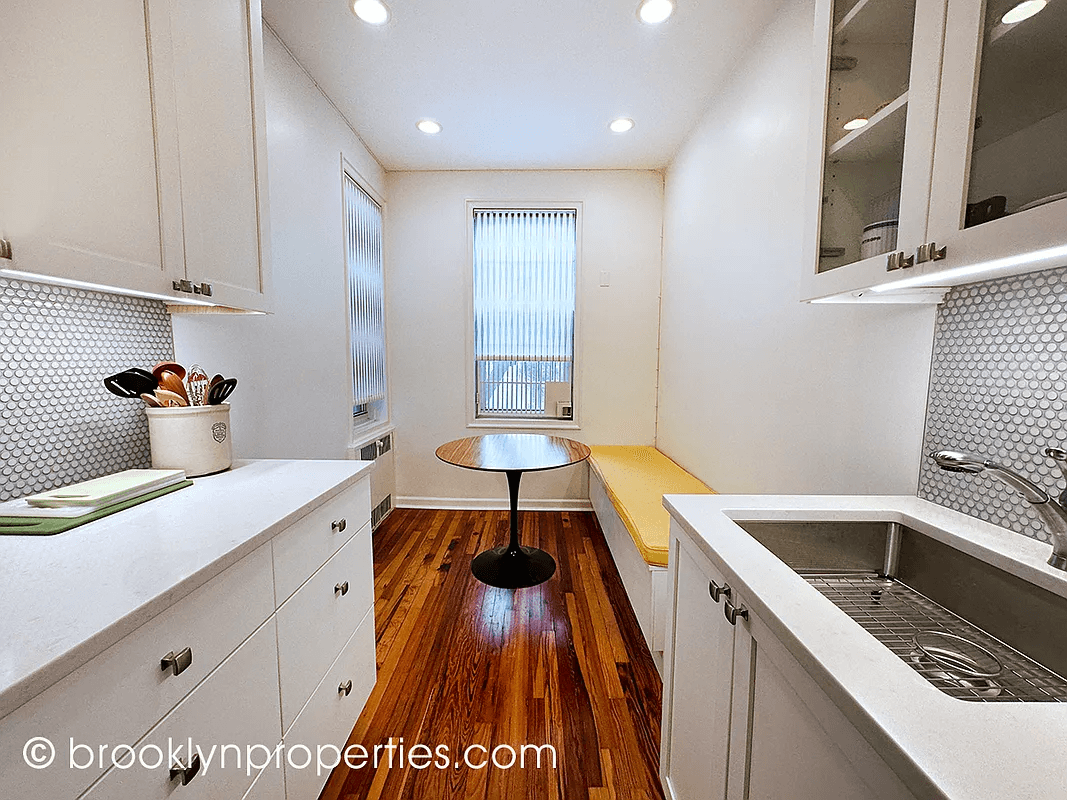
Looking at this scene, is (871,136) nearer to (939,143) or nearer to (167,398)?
(939,143)

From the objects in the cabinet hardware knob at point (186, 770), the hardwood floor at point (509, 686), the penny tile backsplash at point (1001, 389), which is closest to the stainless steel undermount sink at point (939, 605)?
the penny tile backsplash at point (1001, 389)

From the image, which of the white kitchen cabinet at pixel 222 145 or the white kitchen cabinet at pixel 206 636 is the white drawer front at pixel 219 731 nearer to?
the white kitchen cabinet at pixel 206 636

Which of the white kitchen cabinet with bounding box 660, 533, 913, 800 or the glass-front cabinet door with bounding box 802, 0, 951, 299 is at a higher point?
the glass-front cabinet door with bounding box 802, 0, 951, 299

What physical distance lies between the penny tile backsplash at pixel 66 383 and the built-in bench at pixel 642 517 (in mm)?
1701

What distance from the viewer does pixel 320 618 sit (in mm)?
1257

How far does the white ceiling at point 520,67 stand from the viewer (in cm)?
195

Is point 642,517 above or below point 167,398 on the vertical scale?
below

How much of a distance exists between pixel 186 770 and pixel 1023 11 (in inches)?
76.2

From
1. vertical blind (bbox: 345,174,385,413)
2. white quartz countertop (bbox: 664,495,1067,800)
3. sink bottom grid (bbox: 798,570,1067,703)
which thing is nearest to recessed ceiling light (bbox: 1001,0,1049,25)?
white quartz countertop (bbox: 664,495,1067,800)

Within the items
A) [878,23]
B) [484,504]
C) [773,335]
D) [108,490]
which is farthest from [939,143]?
[484,504]

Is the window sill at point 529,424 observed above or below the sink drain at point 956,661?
above

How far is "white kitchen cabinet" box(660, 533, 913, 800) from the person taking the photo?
23.4 inches

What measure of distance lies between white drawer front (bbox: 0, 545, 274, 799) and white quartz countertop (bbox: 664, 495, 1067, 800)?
39.0 inches

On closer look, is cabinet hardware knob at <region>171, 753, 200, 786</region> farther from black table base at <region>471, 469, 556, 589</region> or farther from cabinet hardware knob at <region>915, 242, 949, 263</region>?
black table base at <region>471, 469, 556, 589</region>
